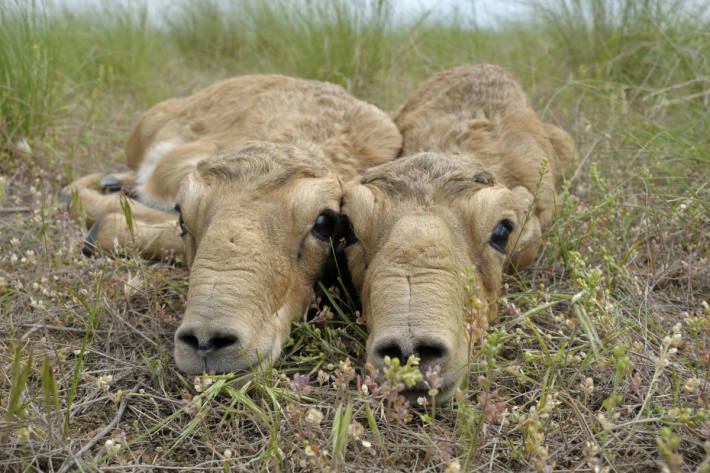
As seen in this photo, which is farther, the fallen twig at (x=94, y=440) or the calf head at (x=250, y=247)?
the calf head at (x=250, y=247)

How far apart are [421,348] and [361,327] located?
91 centimetres

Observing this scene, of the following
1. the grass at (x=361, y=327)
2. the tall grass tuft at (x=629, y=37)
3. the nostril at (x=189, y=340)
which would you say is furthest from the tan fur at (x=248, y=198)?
the tall grass tuft at (x=629, y=37)

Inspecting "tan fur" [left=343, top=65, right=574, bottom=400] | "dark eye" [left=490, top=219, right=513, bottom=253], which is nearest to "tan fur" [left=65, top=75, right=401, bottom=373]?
"tan fur" [left=343, top=65, right=574, bottom=400]

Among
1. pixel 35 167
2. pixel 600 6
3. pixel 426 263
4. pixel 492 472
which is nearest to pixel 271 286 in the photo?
pixel 426 263

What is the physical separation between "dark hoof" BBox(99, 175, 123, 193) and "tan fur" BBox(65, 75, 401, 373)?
0.07m

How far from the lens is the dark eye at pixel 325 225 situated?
3573 millimetres

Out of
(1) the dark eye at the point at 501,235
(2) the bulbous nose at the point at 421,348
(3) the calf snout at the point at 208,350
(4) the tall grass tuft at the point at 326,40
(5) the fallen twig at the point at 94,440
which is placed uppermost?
(4) the tall grass tuft at the point at 326,40

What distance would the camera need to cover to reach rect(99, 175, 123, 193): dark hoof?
6.01 meters

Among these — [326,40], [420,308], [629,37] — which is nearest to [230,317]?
[420,308]

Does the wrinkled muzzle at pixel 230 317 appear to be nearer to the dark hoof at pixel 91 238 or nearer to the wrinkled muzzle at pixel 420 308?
the wrinkled muzzle at pixel 420 308

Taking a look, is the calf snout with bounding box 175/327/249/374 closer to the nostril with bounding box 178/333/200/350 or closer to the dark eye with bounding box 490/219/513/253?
the nostril with bounding box 178/333/200/350

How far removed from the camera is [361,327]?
140 inches

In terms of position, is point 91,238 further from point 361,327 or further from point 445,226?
point 445,226

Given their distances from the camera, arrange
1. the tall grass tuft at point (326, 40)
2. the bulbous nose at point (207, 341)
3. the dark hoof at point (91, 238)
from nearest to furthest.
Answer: the bulbous nose at point (207, 341)
the dark hoof at point (91, 238)
the tall grass tuft at point (326, 40)
